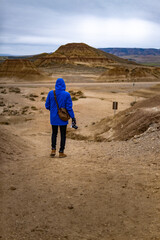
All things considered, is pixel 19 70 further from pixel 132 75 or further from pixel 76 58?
pixel 76 58

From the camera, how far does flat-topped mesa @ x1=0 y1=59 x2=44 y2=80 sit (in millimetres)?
51281

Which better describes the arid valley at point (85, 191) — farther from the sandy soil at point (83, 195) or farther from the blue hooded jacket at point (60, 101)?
the blue hooded jacket at point (60, 101)

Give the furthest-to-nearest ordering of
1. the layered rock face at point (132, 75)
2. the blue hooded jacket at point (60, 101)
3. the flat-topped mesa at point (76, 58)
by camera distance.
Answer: the flat-topped mesa at point (76, 58)
the layered rock face at point (132, 75)
the blue hooded jacket at point (60, 101)

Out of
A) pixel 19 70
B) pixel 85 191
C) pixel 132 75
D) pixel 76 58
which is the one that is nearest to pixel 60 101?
pixel 85 191

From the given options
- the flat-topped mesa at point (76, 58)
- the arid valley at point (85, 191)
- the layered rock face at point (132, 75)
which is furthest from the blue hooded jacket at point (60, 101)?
the flat-topped mesa at point (76, 58)

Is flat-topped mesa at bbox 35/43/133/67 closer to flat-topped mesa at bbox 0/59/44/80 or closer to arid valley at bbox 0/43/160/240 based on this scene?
flat-topped mesa at bbox 0/59/44/80

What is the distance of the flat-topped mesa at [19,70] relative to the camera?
5128 centimetres

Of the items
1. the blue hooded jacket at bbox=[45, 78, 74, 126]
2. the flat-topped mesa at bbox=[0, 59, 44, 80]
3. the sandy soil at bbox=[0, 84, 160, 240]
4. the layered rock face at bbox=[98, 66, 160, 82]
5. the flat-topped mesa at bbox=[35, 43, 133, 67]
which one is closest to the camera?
the sandy soil at bbox=[0, 84, 160, 240]

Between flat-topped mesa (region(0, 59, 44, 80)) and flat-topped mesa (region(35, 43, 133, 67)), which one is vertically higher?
flat-topped mesa (region(35, 43, 133, 67))

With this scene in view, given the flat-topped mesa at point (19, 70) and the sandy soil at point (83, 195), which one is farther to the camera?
the flat-topped mesa at point (19, 70)

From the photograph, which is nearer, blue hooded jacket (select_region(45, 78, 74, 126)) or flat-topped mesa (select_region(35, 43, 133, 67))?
blue hooded jacket (select_region(45, 78, 74, 126))

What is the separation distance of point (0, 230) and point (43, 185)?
1.25 metres

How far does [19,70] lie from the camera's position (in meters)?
52.1

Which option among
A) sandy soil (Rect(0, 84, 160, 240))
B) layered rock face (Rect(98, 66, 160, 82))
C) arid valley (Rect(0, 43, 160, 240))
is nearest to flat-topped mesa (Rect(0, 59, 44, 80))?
layered rock face (Rect(98, 66, 160, 82))
